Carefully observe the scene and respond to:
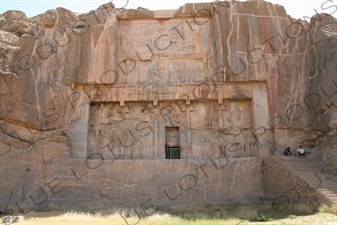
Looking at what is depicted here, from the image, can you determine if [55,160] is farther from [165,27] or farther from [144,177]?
[165,27]

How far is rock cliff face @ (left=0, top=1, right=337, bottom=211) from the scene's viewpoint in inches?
631

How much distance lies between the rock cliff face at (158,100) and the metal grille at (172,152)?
0.07 meters

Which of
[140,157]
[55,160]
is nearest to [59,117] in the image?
[55,160]

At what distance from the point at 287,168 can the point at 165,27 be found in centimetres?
1033

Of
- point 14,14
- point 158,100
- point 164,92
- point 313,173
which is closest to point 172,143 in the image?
point 158,100

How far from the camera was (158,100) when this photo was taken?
18547 millimetres

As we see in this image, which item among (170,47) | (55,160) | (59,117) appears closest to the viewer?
(55,160)

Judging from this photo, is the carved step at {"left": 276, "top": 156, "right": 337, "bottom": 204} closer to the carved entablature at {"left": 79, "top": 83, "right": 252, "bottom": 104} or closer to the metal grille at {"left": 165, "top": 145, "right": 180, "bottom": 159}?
the carved entablature at {"left": 79, "top": 83, "right": 252, "bottom": 104}

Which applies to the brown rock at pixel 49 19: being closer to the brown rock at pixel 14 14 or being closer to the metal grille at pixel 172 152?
the brown rock at pixel 14 14

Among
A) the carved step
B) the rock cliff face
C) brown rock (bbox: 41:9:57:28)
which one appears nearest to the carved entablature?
the rock cliff face

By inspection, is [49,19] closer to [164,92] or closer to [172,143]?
[164,92]

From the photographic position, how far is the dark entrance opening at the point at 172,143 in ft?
60.7

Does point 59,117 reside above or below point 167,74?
below

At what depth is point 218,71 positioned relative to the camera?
1839 centimetres
